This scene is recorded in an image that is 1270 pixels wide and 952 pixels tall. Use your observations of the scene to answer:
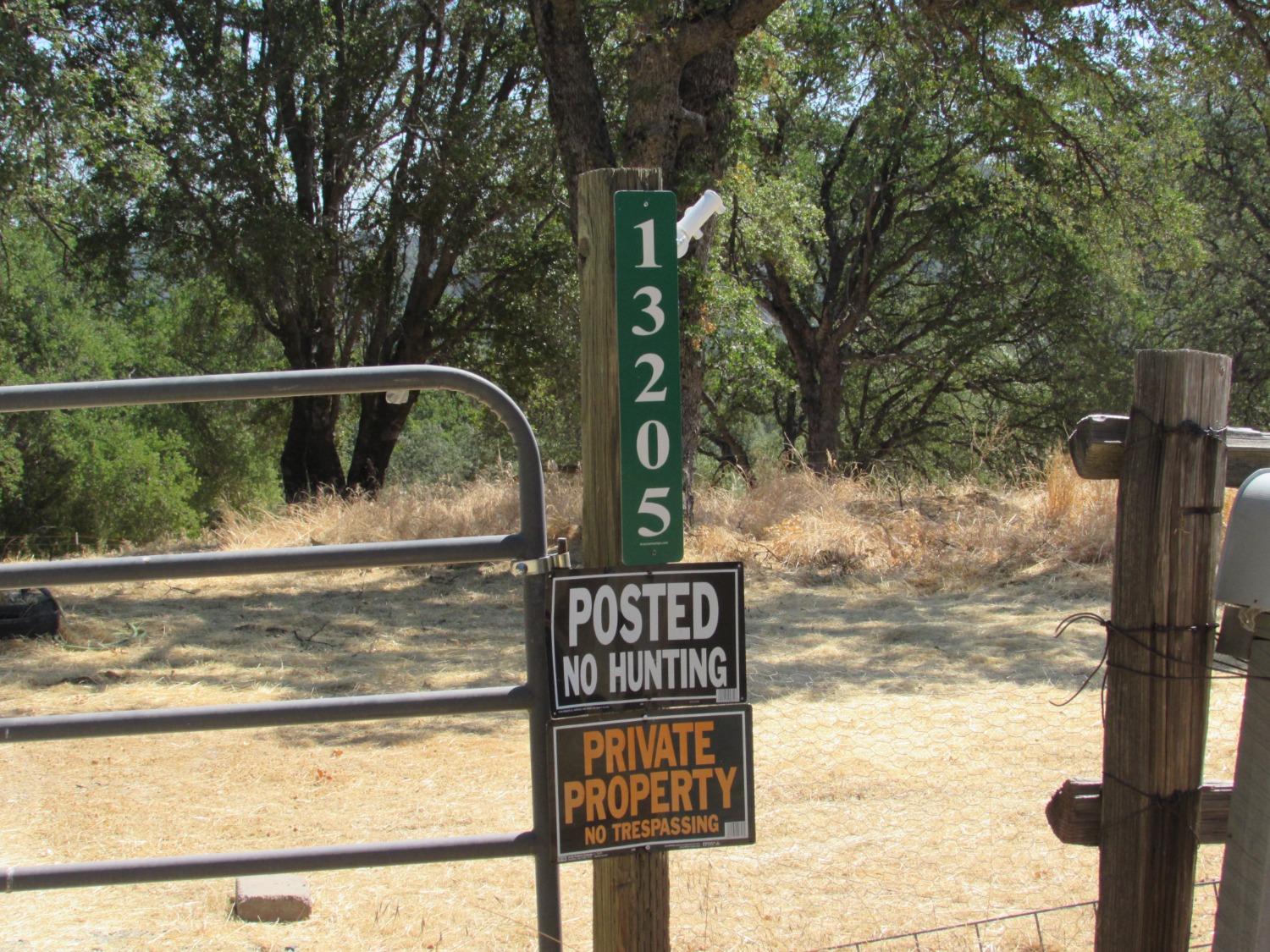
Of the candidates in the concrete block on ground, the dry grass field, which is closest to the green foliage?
the dry grass field

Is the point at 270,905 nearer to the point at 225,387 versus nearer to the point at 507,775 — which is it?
the point at 507,775

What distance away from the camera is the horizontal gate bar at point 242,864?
7.73 ft

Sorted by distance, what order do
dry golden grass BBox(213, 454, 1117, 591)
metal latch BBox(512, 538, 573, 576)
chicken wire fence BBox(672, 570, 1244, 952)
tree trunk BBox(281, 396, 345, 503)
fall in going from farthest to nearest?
tree trunk BBox(281, 396, 345, 503) → dry golden grass BBox(213, 454, 1117, 591) → chicken wire fence BBox(672, 570, 1244, 952) → metal latch BBox(512, 538, 573, 576)

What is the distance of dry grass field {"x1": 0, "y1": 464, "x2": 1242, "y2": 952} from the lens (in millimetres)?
3523

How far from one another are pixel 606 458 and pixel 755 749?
3.09 meters

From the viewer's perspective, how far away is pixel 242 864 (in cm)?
238

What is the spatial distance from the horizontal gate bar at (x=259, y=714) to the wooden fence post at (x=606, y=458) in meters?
0.38

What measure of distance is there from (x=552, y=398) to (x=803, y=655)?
9.40 m

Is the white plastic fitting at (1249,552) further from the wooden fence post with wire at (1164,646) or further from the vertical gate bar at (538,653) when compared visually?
the vertical gate bar at (538,653)

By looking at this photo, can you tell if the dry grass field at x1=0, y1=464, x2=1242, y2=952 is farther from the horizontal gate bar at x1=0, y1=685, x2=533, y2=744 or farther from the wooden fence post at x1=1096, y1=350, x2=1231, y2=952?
the horizontal gate bar at x1=0, y1=685, x2=533, y2=744

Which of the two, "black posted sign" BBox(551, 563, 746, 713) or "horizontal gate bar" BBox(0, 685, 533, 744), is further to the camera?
"black posted sign" BBox(551, 563, 746, 713)

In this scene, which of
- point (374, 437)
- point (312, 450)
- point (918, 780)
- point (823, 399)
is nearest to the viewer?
point (918, 780)

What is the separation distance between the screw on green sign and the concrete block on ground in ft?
5.93

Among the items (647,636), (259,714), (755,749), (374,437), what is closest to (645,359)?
(647,636)
